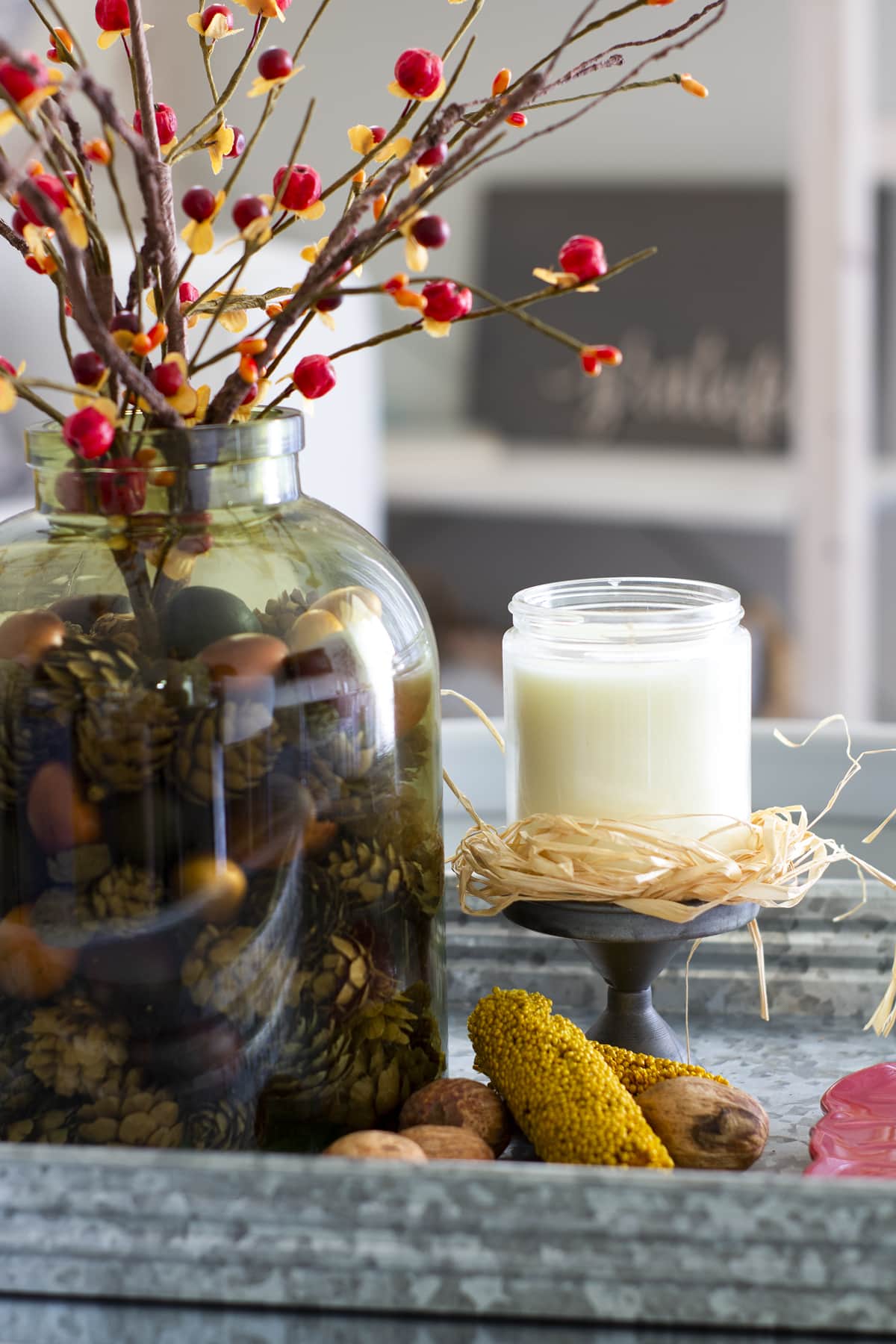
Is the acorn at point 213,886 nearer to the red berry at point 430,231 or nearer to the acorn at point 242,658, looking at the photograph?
the acorn at point 242,658

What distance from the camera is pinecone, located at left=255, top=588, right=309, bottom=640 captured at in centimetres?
45

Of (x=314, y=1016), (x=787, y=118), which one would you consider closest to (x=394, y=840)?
(x=314, y=1016)

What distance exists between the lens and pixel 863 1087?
19.9 inches

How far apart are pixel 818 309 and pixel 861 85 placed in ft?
0.95

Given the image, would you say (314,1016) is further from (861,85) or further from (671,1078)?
(861,85)

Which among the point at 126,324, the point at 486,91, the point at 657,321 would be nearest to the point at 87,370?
the point at 126,324

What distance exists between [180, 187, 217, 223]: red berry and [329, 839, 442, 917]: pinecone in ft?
0.64

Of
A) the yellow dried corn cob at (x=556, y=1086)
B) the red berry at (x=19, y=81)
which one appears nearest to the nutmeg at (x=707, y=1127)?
the yellow dried corn cob at (x=556, y=1086)

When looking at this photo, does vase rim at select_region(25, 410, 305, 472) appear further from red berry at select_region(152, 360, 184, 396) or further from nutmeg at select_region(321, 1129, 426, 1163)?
nutmeg at select_region(321, 1129, 426, 1163)

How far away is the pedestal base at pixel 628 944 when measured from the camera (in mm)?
500

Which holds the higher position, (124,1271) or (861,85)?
(861,85)

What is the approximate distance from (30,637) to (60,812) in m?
0.05

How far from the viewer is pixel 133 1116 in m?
0.45

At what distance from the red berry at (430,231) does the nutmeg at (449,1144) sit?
0.27 m
